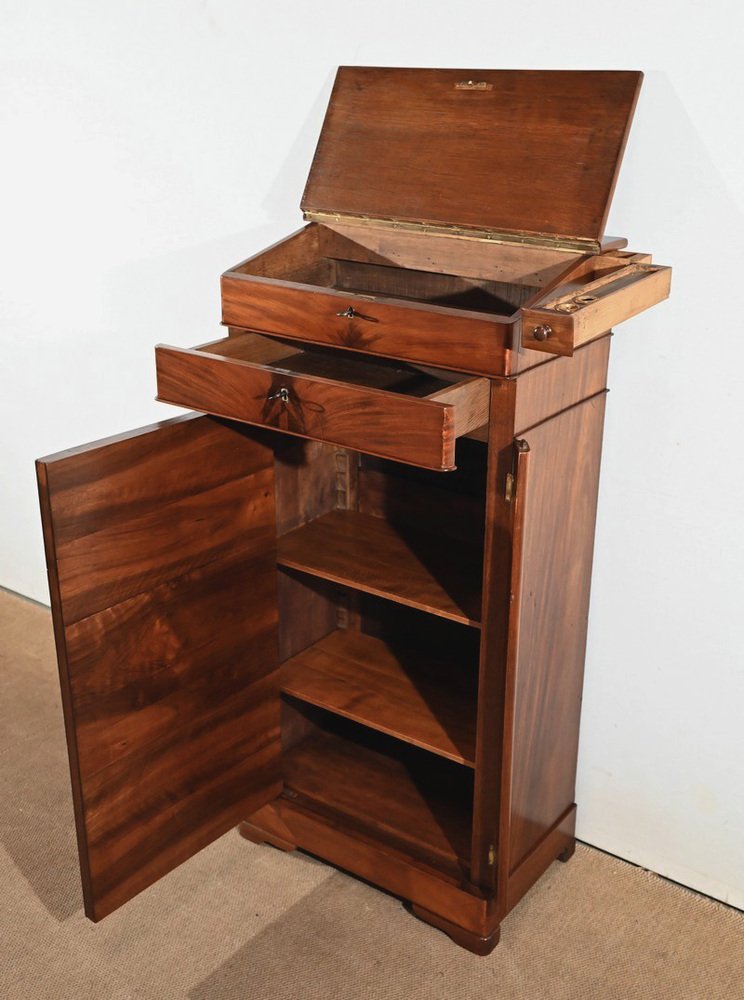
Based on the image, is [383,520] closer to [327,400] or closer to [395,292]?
[395,292]

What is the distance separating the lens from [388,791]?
2.27 meters

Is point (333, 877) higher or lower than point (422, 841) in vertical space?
lower

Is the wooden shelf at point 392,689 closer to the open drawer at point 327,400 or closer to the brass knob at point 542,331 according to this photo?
the open drawer at point 327,400

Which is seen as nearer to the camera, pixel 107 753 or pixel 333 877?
pixel 107 753

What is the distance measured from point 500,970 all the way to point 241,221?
1.66 m

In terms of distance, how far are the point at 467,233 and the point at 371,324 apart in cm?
30

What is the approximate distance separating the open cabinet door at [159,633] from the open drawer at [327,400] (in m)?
0.08

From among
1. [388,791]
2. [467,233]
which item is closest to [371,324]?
[467,233]

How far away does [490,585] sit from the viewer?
70.8 inches

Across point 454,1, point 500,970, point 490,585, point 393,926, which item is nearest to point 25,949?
point 393,926

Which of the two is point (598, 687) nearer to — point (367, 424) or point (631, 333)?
point (631, 333)

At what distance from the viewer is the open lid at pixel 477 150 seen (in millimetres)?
1743

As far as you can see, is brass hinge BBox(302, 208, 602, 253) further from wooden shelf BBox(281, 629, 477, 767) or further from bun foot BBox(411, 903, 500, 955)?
bun foot BBox(411, 903, 500, 955)

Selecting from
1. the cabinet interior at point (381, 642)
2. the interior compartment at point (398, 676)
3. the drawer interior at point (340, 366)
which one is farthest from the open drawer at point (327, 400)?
the interior compartment at point (398, 676)
